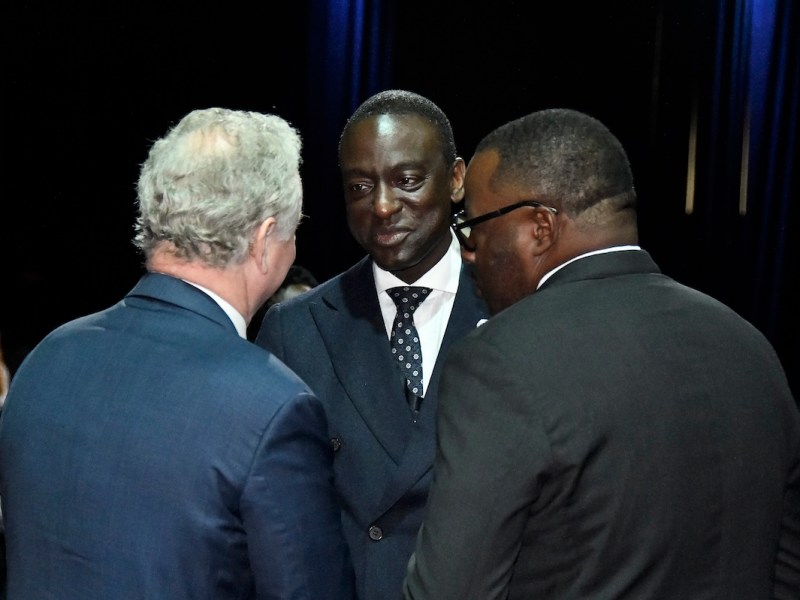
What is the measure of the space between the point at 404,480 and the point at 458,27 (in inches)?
127

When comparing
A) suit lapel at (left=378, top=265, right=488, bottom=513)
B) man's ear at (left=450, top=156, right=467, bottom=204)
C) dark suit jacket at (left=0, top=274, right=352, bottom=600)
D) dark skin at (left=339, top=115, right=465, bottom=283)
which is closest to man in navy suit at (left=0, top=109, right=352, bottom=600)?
dark suit jacket at (left=0, top=274, right=352, bottom=600)

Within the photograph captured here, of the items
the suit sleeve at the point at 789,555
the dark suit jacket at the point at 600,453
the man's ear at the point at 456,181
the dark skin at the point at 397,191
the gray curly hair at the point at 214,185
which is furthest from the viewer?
the man's ear at the point at 456,181

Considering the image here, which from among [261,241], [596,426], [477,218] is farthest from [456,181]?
[596,426]

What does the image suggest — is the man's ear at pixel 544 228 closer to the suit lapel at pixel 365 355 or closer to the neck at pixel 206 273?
the neck at pixel 206 273

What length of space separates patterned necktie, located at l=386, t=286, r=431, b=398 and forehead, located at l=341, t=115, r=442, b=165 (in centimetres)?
30

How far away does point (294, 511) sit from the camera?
1400mm

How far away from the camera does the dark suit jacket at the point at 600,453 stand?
1355mm

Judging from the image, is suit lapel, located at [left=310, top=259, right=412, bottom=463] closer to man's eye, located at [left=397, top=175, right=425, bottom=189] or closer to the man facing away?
man's eye, located at [left=397, top=175, right=425, bottom=189]

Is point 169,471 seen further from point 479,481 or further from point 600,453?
point 600,453

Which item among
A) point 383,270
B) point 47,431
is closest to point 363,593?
point 383,270

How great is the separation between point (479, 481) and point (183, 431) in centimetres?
43

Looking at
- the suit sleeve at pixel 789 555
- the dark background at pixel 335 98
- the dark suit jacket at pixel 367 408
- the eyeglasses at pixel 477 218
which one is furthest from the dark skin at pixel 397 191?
the dark background at pixel 335 98

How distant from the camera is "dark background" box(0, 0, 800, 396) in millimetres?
4305

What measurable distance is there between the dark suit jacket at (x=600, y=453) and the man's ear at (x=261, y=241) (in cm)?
36
